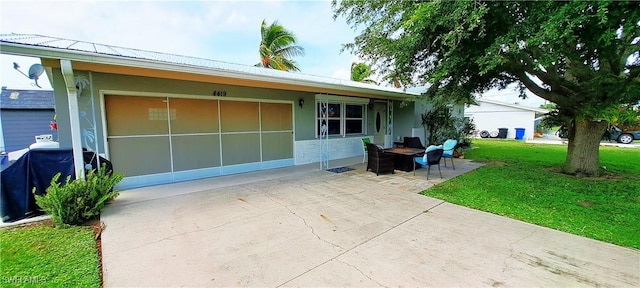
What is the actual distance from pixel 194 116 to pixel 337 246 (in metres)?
5.03

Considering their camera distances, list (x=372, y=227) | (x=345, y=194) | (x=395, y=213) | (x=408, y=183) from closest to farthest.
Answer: (x=372, y=227) < (x=395, y=213) < (x=345, y=194) < (x=408, y=183)

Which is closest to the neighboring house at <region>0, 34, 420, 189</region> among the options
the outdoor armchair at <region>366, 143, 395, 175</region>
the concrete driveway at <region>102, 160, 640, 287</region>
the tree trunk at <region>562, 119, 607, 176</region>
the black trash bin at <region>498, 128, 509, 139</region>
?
the concrete driveway at <region>102, 160, 640, 287</region>

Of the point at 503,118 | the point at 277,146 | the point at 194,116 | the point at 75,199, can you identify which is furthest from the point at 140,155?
the point at 503,118

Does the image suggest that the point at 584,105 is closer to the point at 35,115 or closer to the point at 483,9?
the point at 483,9

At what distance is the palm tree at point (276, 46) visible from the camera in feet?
48.7

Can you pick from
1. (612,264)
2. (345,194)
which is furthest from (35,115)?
Result: (612,264)

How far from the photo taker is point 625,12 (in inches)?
122

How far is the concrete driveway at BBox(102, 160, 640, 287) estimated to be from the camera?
90.9 inches

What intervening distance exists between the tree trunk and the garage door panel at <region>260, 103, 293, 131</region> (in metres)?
7.52

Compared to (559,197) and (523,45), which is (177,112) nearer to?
(523,45)

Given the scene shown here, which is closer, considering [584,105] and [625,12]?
[625,12]

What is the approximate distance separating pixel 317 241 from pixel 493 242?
6.94 feet

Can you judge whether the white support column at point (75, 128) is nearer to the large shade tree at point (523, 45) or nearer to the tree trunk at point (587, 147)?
the large shade tree at point (523, 45)

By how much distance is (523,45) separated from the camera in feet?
14.2
